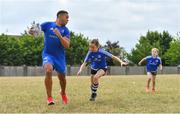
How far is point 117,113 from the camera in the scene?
10320 mm

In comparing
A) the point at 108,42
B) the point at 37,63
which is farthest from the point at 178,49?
the point at 37,63

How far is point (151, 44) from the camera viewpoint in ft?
357

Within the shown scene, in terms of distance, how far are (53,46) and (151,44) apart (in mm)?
97599

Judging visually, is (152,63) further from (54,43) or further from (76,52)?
(76,52)

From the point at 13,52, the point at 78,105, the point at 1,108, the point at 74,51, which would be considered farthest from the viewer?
the point at 74,51

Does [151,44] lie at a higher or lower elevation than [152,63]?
higher

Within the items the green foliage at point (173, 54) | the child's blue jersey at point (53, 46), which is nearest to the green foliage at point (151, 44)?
the green foliage at point (173, 54)

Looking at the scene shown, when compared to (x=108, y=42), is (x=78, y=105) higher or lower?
lower

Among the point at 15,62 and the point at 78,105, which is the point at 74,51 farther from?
the point at 78,105

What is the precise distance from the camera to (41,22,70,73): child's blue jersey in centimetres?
1218

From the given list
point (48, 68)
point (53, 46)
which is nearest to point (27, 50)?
point (53, 46)

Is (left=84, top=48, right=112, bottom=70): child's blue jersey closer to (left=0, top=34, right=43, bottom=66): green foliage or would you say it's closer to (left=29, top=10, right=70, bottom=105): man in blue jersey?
(left=29, top=10, right=70, bottom=105): man in blue jersey

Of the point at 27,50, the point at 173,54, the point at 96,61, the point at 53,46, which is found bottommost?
the point at 96,61

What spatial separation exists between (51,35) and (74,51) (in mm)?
77328
